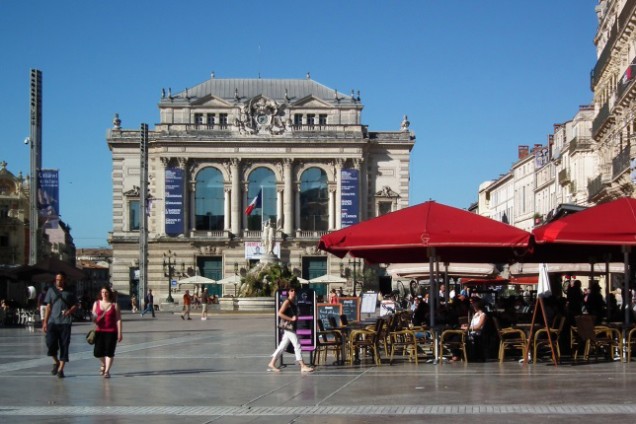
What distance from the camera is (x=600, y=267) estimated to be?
43.1m

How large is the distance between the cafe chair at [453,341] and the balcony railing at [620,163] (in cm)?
2480

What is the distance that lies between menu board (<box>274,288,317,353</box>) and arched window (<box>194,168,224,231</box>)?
75.0 meters

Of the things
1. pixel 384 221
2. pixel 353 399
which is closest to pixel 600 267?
pixel 384 221

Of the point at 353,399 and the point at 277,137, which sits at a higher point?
the point at 277,137

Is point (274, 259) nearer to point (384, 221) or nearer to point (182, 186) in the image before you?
point (182, 186)

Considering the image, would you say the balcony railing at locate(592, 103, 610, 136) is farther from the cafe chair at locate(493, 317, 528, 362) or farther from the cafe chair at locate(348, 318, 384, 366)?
the cafe chair at locate(348, 318, 384, 366)

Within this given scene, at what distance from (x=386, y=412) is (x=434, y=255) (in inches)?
337

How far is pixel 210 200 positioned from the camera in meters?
95.5

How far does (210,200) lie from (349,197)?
11996mm

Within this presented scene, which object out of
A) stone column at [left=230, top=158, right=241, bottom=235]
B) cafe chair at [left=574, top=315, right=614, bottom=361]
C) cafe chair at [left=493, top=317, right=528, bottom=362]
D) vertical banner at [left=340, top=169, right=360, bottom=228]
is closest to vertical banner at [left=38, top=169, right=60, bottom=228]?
cafe chair at [left=493, top=317, right=528, bottom=362]

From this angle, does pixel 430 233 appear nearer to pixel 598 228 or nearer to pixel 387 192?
pixel 598 228

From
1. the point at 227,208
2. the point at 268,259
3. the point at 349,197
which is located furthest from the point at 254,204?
the point at 268,259

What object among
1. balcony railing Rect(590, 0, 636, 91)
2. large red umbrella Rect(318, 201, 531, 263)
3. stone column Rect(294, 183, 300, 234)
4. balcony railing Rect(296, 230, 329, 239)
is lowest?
large red umbrella Rect(318, 201, 531, 263)

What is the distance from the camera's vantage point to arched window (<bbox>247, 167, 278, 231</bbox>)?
313 feet
